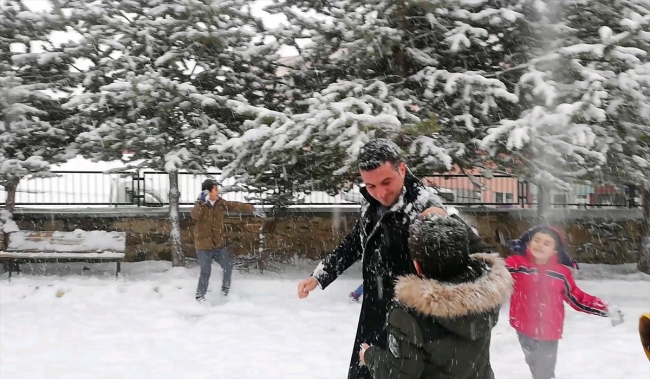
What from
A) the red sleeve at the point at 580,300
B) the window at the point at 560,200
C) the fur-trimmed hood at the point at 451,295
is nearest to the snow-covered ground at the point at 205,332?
the red sleeve at the point at 580,300

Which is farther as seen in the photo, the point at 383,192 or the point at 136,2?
the point at 136,2

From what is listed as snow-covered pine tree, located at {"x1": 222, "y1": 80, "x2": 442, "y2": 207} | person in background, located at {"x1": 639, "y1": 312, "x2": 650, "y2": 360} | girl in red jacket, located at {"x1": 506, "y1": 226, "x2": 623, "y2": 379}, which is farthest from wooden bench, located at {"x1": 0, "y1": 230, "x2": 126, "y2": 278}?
person in background, located at {"x1": 639, "y1": 312, "x2": 650, "y2": 360}

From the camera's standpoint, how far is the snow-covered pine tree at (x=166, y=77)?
9.40 m

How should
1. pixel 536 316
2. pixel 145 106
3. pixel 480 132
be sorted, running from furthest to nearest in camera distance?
pixel 145 106 < pixel 480 132 < pixel 536 316

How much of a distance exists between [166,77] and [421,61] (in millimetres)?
4392

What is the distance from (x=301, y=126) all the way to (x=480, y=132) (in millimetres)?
2821

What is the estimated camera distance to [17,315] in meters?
7.87

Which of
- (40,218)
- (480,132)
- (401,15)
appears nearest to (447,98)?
(480,132)

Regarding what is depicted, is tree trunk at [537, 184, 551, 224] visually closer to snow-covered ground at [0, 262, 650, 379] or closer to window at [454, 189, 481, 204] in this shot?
snow-covered ground at [0, 262, 650, 379]

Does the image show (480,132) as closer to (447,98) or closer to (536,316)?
(447,98)

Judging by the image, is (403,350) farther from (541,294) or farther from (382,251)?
(541,294)

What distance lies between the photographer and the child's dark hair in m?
2.07

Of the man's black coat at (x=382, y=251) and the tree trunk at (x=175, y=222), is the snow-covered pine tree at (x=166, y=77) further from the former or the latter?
the man's black coat at (x=382, y=251)

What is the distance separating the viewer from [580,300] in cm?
425
